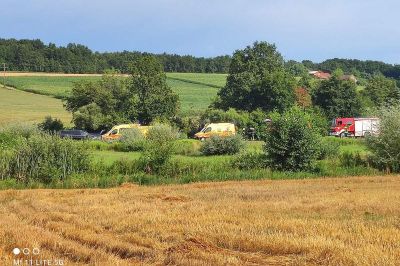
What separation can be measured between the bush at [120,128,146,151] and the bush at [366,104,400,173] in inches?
721

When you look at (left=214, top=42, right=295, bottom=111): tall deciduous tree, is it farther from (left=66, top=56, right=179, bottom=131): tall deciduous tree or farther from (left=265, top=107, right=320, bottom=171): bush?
(left=265, top=107, right=320, bottom=171): bush

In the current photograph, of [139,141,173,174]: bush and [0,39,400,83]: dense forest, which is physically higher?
[0,39,400,83]: dense forest

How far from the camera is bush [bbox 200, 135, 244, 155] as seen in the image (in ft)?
135

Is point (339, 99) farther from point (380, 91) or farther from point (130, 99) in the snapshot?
point (130, 99)

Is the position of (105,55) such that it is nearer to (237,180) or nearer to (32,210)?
(237,180)

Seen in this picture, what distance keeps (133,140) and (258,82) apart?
31.2m

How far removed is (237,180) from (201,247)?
19073 millimetres

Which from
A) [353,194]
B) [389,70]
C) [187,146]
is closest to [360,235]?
[353,194]

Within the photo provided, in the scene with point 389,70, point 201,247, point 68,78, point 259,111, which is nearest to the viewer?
point 201,247

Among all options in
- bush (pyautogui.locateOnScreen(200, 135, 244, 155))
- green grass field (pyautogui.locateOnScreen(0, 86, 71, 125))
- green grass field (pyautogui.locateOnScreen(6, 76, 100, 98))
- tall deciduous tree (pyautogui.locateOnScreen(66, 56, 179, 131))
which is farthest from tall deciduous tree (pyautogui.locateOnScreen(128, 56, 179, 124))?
green grass field (pyautogui.locateOnScreen(6, 76, 100, 98))

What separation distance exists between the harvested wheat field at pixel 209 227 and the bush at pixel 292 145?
9024 millimetres

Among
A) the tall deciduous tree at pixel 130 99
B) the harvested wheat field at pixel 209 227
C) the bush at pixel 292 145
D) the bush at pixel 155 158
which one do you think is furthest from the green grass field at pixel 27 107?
the harvested wheat field at pixel 209 227

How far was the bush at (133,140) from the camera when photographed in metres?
45.6

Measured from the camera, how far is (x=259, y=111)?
220 ft
